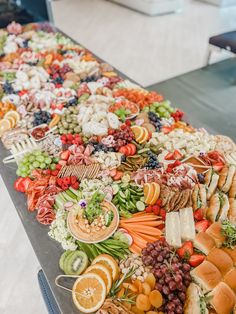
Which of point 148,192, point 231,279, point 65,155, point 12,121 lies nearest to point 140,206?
point 148,192

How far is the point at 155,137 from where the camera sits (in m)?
2.63

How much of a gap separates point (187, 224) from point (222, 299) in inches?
19.3

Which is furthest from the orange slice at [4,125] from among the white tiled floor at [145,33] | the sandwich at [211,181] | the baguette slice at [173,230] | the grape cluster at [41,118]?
the white tiled floor at [145,33]

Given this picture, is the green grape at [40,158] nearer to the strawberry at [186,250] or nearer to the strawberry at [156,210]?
the strawberry at [156,210]

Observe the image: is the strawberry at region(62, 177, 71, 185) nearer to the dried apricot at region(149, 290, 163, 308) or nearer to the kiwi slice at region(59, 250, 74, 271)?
the kiwi slice at region(59, 250, 74, 271)

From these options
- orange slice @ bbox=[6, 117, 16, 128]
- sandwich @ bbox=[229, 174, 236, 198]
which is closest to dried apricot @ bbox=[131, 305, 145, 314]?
sandwich @ bbox=[229, 174, 236, 198]

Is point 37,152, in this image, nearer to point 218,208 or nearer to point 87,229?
point 87,229

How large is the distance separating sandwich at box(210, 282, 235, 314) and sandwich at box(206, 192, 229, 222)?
49cm

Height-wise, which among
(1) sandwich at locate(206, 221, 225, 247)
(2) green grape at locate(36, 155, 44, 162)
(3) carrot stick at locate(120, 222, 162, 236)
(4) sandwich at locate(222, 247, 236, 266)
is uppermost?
(2) green grape at locate(36, 155, 44, 162)

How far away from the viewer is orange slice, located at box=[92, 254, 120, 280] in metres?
1.68

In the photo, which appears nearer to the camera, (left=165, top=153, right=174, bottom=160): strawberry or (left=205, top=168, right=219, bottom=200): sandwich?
(left=205, top=168, right=219, bottom=200): sandwich

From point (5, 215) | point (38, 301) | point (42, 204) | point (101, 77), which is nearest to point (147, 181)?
point (42, 204)

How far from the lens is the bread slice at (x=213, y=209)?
193 centimetres

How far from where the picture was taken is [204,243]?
1.76 m
